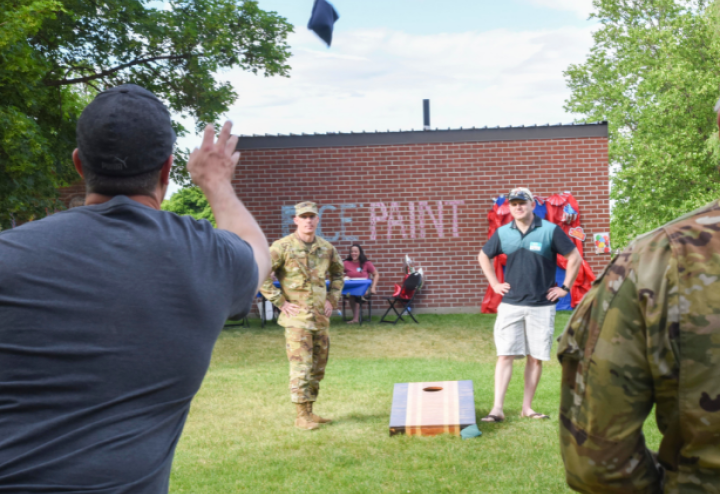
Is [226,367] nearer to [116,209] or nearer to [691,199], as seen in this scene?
[116,209]

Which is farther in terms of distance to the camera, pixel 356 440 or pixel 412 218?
pixel 412 218

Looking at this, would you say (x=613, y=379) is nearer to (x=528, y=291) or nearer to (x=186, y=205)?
(x=528, y=291)

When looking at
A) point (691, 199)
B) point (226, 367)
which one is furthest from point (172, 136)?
point (691, 199)

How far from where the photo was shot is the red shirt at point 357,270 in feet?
47.8

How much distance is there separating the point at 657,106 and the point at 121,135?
31.4 m

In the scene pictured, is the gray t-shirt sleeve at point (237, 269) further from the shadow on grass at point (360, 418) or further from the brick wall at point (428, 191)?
the brick wall at point (428, 191)

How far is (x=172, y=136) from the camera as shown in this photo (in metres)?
1.68

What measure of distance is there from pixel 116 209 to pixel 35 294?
0.84 ft

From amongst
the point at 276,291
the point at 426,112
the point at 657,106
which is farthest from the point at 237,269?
the point at 657,106

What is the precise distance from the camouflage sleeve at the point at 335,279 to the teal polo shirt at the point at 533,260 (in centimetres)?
174

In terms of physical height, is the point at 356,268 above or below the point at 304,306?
below

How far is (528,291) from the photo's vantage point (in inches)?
256

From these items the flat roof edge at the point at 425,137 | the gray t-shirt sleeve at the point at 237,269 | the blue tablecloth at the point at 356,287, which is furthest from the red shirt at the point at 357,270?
the gray t-shirt sleeve at the point at 237,269

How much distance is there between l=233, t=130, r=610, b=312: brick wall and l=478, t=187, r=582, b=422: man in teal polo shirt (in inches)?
366
